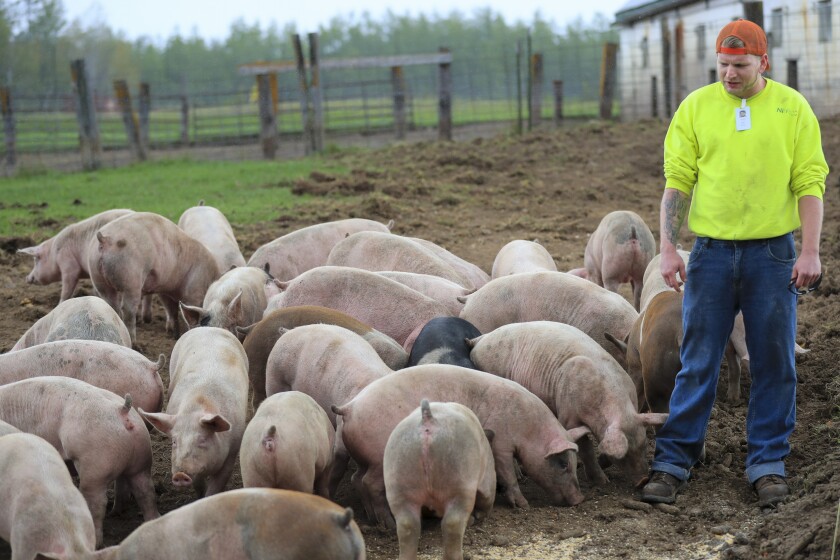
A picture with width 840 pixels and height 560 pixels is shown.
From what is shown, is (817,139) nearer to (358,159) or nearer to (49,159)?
(358,159)

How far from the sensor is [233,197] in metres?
12.5

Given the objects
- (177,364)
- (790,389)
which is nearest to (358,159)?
(177,364)

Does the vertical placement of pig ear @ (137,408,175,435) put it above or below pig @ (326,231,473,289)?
below

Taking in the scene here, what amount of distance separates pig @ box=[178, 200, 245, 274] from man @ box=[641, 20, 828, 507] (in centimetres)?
433

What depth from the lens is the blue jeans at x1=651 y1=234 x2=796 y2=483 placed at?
4109mm

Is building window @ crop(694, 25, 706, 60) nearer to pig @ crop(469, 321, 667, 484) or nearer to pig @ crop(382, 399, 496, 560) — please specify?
pig @ crop(469, 321, 667, 484)

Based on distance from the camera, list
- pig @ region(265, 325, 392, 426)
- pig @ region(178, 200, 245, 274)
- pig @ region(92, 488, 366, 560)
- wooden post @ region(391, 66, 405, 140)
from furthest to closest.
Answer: wooden post @ region(391, 66, 405, 140)
pig @ region(178, 200, 245, 274)
pig @ region(265, 325, 392, 426)
pig @ region(92, 488, 366, 560)

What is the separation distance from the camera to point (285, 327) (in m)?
5.29

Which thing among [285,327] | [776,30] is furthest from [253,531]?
[776,30]

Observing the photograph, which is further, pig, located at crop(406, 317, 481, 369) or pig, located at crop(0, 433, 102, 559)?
pig, located at crop(406, 317, 481, 369)

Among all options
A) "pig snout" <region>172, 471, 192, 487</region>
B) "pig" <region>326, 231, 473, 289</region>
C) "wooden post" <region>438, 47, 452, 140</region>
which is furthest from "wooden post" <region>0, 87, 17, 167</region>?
"pig snout" <region>172, 471, 192, 487</region>

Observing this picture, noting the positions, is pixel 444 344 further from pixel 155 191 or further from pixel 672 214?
pixel 155 191

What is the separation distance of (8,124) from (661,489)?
14588mm

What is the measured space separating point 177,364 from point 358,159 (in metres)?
10.4
